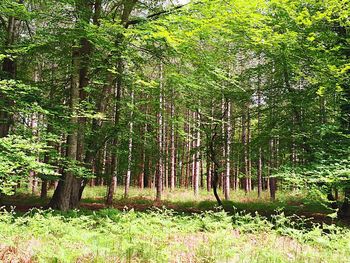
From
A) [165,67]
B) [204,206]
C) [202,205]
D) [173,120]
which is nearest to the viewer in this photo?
[165,67]

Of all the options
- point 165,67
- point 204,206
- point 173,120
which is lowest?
point 204,206

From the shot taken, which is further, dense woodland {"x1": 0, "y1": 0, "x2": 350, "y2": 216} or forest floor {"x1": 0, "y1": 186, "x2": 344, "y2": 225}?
forest floor {"x1": 0, "y1": 186, "x2": 344, "y2": 225}

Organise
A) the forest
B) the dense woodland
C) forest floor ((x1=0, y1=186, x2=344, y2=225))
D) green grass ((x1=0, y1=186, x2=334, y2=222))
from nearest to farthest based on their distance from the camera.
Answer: the forest
the dense woodland
forest floor ((x1=0, y1=186, x2=344, y2=225))
green grass ((x1=0, y1=186, x2=334, y2=222))

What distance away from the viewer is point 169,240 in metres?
5.76

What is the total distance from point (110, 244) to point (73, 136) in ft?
22.9

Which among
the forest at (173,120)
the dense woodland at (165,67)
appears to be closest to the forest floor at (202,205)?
the forest at (173,120)

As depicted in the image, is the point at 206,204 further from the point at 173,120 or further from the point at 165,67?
the point at 165,67

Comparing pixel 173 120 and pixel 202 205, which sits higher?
pixel 173 120

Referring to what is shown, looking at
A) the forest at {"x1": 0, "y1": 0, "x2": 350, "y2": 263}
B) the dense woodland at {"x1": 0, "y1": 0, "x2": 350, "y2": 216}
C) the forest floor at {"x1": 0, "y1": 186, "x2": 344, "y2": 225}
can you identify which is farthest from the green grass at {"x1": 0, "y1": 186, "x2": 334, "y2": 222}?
the dense woodland at {"x1": 0, "y1": 0, "x2": 350, "y2": 216}

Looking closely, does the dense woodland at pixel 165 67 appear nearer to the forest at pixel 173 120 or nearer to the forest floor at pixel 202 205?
the forest at pixel 173 120

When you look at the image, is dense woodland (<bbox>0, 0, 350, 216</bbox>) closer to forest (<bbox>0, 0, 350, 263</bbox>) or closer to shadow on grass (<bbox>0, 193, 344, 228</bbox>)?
forest (<bbox>0, 0, 350, 263</bbox>)

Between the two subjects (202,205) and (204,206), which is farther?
(202,205)

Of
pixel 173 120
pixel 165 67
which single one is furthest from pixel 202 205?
pixel 165 67

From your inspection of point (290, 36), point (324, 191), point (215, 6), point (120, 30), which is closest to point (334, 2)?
point (290, 36)
